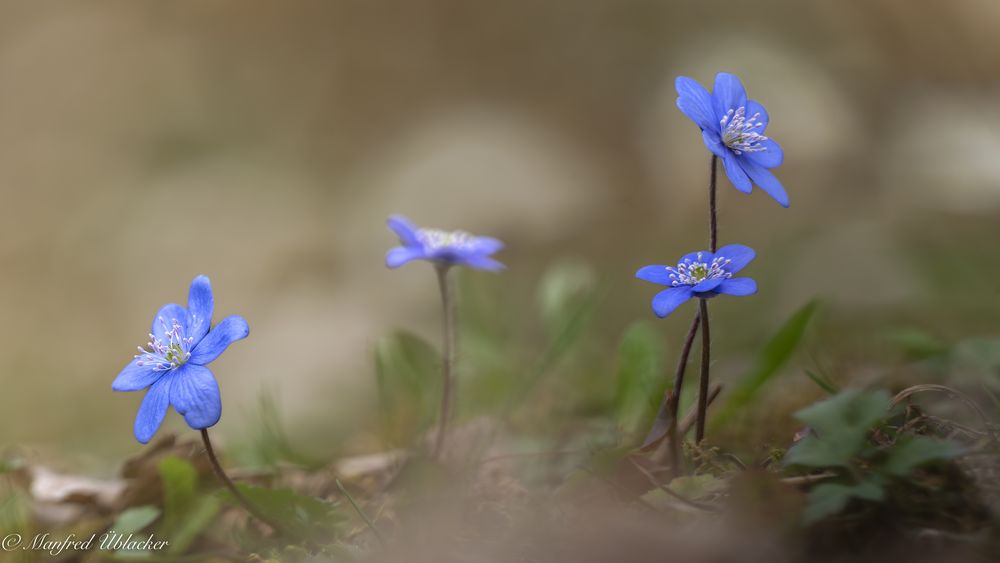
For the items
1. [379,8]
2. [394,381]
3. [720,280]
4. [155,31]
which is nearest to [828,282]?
[394,381]

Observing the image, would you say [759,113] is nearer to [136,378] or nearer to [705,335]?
[705,335]

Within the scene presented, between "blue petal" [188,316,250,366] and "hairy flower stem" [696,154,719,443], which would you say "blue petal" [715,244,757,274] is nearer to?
"hairy flower stem" [696,154,719,443]

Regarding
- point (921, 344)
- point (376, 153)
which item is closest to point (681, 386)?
point (921, 344)

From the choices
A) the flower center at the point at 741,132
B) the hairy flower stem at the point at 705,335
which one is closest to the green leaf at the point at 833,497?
the hairy flower stem at the point at 705,335

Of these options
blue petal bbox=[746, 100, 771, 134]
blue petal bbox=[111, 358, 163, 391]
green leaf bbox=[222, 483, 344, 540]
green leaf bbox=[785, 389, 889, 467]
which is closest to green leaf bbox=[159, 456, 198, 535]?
green leaf bbox=[222, 483, 344, 540]

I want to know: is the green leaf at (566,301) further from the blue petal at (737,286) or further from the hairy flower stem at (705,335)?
the blue petal at (737,286)
